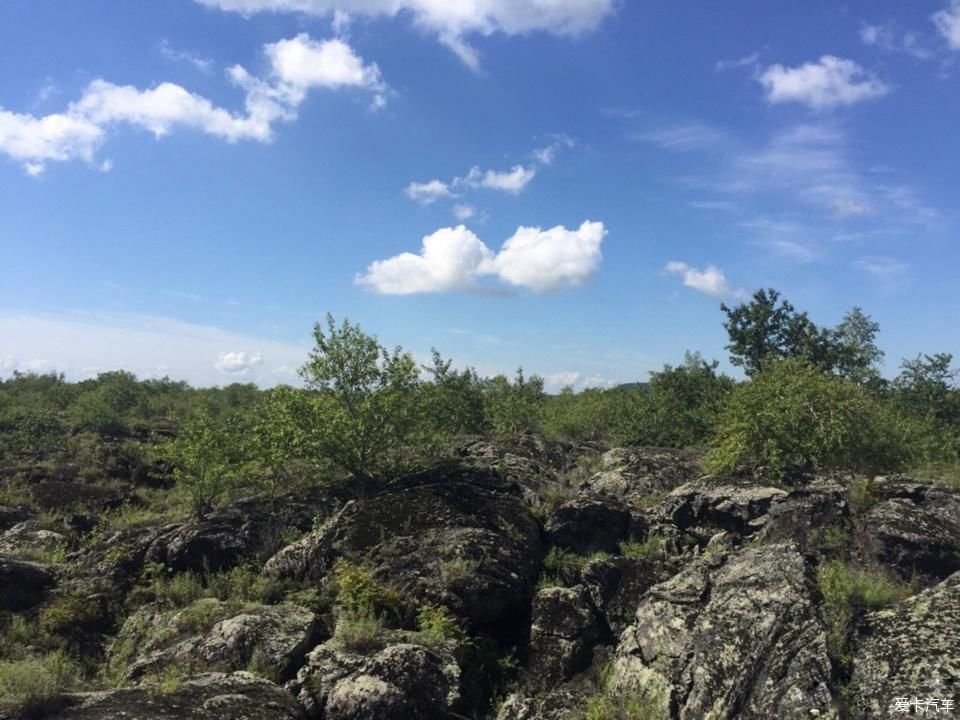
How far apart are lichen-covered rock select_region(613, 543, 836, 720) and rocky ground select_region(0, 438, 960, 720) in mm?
35

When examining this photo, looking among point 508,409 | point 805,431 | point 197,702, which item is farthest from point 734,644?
point 508,409

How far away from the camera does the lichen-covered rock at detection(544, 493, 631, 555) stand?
15531mm

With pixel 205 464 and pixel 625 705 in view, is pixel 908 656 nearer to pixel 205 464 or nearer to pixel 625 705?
pixel 625 705

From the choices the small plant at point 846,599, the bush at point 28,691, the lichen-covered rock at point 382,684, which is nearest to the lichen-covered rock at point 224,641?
the lichen-covered rock at point 382,684

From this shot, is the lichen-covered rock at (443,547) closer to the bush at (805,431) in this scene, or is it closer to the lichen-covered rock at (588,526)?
→ the lichen-covered rock at (588,526)

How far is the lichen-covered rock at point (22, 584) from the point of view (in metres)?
14.9

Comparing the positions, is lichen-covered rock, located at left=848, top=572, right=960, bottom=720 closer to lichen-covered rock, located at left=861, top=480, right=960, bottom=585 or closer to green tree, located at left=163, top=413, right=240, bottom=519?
lichen-covered rock, located at left=861, top=480, right=960, bottom=585

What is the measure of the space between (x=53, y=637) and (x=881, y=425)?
2210cm

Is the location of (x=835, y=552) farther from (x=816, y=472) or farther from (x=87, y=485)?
(x=87, y=485)

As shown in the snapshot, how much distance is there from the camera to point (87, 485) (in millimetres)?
28750

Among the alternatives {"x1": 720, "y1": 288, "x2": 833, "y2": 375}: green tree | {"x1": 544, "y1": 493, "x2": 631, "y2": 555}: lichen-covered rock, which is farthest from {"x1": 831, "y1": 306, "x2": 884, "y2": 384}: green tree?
{"x1": 544, "y1": 493, "x2": 631, "y2": 555}: lichen-covered rock

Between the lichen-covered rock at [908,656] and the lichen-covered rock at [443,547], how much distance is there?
6655mm

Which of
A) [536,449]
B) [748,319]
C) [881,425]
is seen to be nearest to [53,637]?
[536,449]

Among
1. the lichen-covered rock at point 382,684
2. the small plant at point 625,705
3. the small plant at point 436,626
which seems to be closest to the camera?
the small plant at point 625,705
